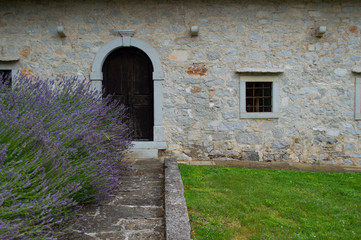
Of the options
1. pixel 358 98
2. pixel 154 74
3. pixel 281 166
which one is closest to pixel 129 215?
pixel 154 74

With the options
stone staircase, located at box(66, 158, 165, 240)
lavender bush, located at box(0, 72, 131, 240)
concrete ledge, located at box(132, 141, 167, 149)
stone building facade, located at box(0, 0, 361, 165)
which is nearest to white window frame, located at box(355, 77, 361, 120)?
stone building facade, located at box(0, 0, 361, 165)

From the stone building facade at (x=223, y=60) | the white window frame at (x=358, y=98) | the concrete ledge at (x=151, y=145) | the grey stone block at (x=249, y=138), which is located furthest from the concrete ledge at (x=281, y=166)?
the white window frame at (x=358, y=98)

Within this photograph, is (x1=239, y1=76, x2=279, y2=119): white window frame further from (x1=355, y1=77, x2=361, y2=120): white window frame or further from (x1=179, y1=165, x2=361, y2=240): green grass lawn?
(x1=355, y1=77, x2=361, y2=120): white window frame

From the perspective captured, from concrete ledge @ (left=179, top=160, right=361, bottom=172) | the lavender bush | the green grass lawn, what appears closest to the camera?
the lavender bush

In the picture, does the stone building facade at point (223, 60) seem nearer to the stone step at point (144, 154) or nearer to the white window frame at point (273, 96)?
the white window frame at point (273, 96)

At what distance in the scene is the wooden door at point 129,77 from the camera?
5617 mm

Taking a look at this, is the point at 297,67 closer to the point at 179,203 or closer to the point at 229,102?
the point at 229,102

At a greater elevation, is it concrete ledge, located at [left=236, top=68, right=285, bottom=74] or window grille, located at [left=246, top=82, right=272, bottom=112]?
concrete ledge, located at [left=236, top=68, right=285, bottom=74]

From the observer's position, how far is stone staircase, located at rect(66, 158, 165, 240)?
2129 millimetres

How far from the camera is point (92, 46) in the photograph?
215 inches

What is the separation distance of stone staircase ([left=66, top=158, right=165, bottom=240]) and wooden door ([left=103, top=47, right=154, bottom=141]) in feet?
7.61

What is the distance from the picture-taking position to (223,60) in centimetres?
549

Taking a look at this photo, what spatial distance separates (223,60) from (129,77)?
197cm

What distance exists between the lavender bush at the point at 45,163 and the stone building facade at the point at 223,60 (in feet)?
6.63
